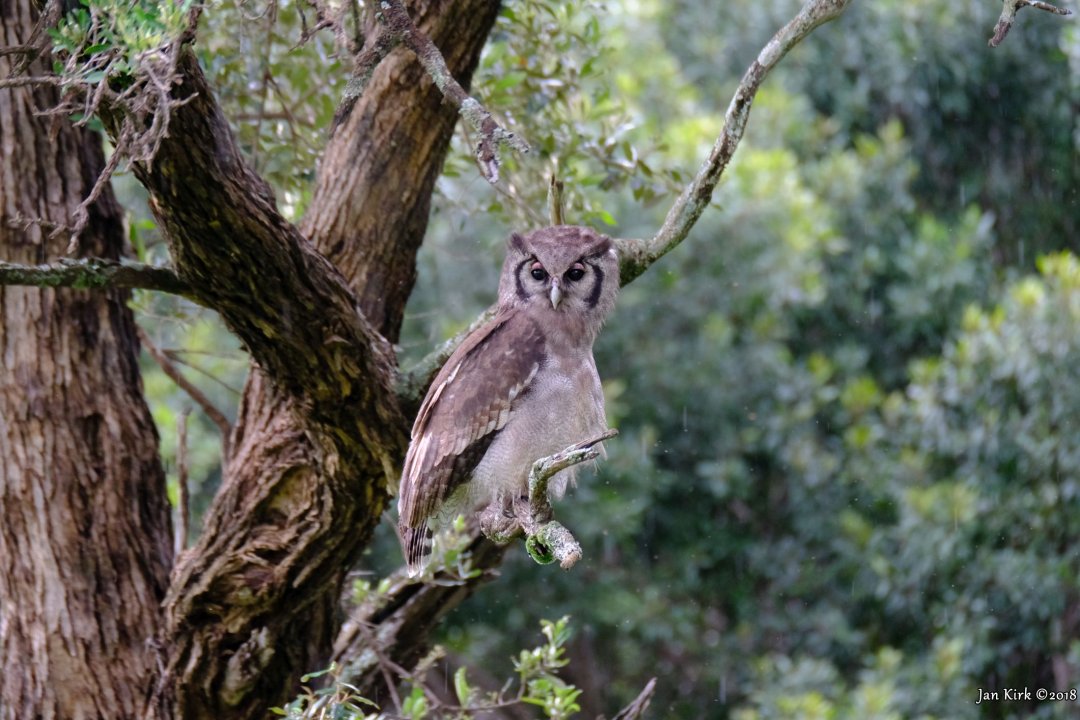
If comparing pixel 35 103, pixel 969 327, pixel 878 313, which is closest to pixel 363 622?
pixel 35 103

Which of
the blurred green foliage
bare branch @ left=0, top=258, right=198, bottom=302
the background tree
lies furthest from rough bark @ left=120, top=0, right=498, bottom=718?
the blurred green foliage

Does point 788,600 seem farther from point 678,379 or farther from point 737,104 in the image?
point 737,104

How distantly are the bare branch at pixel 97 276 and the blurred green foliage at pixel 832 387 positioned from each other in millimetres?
3527

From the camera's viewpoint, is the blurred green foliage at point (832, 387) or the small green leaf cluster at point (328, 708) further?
the blurred green foliage at point (832, 387)

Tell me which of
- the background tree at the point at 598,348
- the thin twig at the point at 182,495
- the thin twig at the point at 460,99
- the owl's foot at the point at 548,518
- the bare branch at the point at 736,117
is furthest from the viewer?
the thin twig at the point at 182,495

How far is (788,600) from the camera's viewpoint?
30.2ft

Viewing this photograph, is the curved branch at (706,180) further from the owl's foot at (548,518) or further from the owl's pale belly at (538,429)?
the owl's foot at (548,518)

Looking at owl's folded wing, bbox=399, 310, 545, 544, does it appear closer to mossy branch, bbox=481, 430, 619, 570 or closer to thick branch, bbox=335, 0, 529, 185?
mossy branch, bbox=481, 430, 619, 570

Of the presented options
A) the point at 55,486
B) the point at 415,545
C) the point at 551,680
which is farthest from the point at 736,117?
the point at 55,486

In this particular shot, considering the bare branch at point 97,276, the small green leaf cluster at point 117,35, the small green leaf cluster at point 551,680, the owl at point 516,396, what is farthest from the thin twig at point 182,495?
the small green leaf cluster at point 117,35

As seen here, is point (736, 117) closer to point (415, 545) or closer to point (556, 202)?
point (556, 202)

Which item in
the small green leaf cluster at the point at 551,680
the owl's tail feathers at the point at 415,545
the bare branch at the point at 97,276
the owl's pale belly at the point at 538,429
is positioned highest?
the bare branch at the point at 97,276

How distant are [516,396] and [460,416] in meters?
0.17

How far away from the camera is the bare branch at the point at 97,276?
303cm
